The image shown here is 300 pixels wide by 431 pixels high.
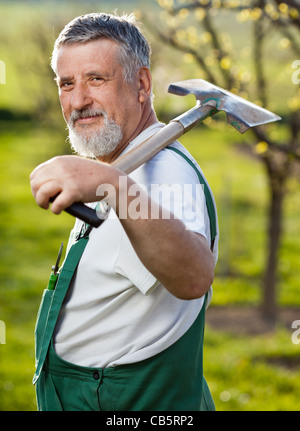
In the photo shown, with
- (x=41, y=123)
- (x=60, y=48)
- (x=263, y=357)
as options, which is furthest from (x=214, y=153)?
(x=60, y=48)

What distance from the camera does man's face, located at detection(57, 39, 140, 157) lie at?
2195 millimetres

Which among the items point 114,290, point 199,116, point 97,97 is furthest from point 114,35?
point 114,290

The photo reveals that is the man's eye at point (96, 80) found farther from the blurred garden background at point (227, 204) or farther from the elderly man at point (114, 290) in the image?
the blurred garden background at point (227, 204)

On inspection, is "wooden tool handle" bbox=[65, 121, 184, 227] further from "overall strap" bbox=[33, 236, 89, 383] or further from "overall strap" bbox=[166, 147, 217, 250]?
"overall strap" bbox=[33, 236, 89, 383]

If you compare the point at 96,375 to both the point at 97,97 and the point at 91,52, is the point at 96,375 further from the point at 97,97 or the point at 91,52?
the point at 91,52

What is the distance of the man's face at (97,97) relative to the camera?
220 cm

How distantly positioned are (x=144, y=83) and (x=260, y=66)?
488 cm

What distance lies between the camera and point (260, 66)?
6953mm

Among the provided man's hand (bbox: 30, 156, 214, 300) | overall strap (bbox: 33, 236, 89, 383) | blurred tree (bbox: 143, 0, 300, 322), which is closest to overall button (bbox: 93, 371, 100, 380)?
overall strap (bbox: 33, 236, 89, 383)

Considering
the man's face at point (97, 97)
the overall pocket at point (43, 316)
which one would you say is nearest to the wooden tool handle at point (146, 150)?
the man's face at point (97, 97)

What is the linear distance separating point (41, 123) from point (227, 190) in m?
5.79

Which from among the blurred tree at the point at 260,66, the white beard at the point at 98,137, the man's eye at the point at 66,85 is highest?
the blurred tree at the point at 260,66

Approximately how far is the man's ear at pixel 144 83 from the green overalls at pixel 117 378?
48cm

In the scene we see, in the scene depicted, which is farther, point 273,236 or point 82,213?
point 273,236
